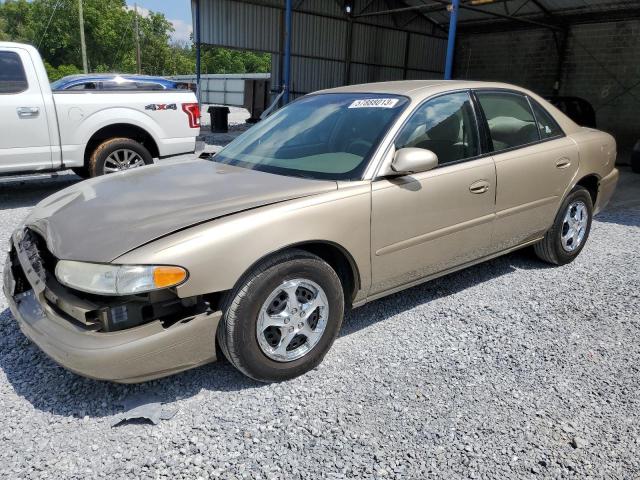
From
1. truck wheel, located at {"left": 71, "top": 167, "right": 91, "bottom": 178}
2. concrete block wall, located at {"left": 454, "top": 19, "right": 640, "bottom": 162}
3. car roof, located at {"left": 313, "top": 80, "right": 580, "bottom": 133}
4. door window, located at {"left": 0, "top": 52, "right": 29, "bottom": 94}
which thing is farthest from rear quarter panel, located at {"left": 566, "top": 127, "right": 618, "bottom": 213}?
concrete block wall, located at {"left": 454, "top": 19, "right": 640, "bottom": 162}

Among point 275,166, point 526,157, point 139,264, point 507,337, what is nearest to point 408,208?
point 275,166

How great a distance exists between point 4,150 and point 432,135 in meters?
5.29

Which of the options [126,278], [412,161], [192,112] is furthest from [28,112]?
[412,161]

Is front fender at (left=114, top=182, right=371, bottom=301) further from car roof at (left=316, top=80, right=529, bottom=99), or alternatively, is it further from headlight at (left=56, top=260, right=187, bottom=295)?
car roof at (left=316, top=80, right=529, bottom=99)

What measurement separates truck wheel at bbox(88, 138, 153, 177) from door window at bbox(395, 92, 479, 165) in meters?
4.50

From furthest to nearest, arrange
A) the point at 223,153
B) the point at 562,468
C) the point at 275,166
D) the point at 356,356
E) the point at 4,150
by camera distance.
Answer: the point at 4,150 → the point at 223,153 → the point at 275,166 → the point at 356,356 → the point at 562,468

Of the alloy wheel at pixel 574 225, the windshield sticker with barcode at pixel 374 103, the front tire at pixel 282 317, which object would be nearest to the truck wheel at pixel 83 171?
the windshield sticker with barcode at pixel 374 103

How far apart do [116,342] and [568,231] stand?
3922 mm

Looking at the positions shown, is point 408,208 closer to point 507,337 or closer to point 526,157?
point 507,337

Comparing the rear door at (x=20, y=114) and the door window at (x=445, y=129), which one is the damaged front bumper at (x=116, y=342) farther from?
the rear door at (x=20, y=114)

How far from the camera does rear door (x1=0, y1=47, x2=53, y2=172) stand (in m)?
6.19

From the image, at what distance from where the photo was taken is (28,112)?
20.6ft

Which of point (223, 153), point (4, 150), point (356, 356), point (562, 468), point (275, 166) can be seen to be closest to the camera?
point (562, 468)

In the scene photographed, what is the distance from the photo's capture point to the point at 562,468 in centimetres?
226
